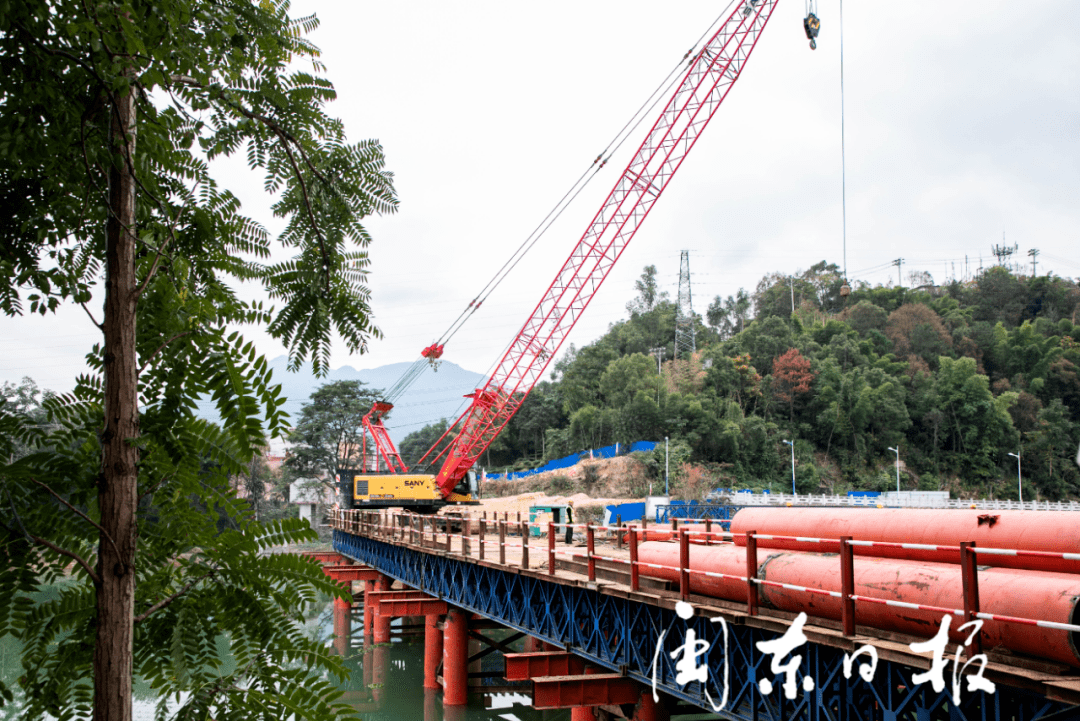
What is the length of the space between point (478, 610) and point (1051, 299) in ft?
436

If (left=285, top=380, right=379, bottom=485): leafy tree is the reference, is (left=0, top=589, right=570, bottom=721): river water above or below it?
below

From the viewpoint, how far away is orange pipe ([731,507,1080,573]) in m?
6.39

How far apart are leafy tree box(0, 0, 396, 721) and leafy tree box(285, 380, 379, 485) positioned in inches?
3134

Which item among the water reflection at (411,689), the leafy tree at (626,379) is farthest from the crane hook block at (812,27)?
the leafy tree at (626,379)

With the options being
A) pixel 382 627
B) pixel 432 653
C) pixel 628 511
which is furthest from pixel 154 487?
pixel 628 511

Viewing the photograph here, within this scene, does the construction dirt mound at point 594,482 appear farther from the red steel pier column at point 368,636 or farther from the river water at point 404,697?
the river water at point 404,697

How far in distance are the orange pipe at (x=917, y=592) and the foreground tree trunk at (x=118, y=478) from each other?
6.02m

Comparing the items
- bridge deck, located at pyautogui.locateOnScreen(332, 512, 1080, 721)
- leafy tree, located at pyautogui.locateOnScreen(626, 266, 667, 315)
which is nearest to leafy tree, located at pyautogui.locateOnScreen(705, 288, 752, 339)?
leafy tree, located at pyautogui.locateOnScreen(626, 266, 667, 315)

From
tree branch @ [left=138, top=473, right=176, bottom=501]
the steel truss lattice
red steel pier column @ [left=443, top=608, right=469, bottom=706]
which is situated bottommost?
red steel pier column @ [left=443, top=608, right=469, bottom=706]

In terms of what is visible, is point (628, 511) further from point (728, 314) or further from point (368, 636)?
point (728, 314)

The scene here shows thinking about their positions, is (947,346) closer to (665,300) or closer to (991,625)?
(665,300)

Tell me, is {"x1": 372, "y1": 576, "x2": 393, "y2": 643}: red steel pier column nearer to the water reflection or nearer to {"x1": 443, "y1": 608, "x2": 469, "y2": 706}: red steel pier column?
the water reflection

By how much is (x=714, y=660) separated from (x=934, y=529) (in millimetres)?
3235

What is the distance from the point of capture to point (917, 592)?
261 inches
